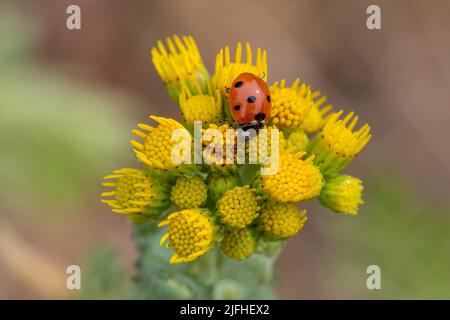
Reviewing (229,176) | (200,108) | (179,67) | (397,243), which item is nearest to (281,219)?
(229,176)

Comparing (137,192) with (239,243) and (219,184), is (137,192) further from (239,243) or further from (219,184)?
(239,243)

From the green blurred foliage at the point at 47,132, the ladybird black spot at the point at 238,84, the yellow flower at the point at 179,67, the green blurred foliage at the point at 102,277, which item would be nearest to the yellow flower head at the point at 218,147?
the ladybird black spot at the point at 238,84

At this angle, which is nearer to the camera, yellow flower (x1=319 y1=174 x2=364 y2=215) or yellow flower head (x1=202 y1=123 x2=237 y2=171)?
yellow flower head (x1=202 y1=123 x2=237 y2=171)

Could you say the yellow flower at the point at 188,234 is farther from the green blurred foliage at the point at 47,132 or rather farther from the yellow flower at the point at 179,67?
the green blurred foliage at the point at 47,132

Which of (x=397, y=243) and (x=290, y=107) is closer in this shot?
(x=290, y=107)

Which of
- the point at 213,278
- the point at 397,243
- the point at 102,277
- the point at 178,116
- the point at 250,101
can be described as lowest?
the point at 102,277

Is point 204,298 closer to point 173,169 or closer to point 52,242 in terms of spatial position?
point 173,169

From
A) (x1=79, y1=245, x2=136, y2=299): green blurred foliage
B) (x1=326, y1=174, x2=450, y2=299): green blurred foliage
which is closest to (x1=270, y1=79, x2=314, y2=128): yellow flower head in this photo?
(x1=79, y1=245, x2=136, y2=299): green blurred foliage

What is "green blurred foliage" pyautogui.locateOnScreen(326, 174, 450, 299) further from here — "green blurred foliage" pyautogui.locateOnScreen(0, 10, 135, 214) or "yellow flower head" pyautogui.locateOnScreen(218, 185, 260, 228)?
"yellow flower head" pyautogui.locateOnScreen(218, 185, 260, 228)
